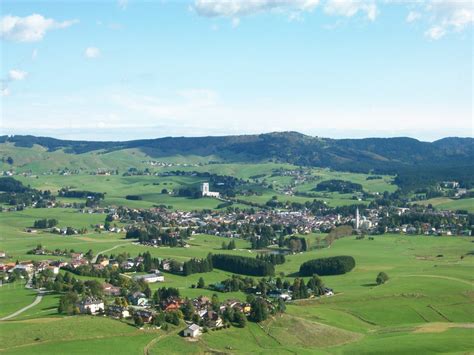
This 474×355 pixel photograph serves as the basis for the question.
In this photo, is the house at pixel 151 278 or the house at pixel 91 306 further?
the house at pixel 151 278

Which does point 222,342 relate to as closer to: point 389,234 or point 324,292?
point 324,292

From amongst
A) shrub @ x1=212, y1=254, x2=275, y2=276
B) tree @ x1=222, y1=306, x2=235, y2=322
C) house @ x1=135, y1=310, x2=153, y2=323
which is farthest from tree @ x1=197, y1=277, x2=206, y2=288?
house @ x1=135, y1=310, x2=153, y2=323

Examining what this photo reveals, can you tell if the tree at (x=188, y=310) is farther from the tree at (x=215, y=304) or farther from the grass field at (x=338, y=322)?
the grass field at (x=338, y=322)

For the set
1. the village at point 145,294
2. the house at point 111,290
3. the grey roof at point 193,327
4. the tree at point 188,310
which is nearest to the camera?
the grey roof at point 193,327

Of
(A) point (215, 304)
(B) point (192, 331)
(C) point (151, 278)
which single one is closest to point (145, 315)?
(B) point (192, 331)

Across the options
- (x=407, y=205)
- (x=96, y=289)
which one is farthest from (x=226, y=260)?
(x=407, y=205)

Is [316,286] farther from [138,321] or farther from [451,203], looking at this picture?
[451,203]

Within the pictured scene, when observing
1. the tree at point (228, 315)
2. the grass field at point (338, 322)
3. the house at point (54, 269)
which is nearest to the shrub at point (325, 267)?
the grass field at point (338, 322)

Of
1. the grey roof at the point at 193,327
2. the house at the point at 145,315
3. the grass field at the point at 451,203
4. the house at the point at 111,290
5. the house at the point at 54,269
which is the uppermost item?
the grass field at the point at 451,203
